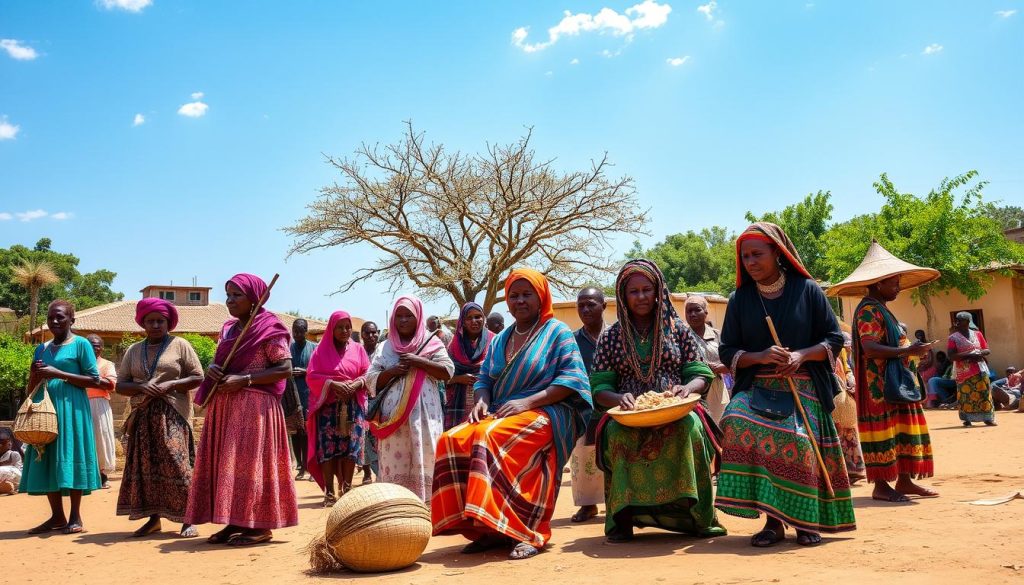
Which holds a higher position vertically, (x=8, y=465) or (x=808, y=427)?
(x=808, y=427)

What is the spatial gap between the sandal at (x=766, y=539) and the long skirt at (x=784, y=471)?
0.13 m

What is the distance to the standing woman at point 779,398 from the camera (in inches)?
206

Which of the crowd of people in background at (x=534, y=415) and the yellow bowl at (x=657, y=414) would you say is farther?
the crowd of people in background at (x=534, y=415)

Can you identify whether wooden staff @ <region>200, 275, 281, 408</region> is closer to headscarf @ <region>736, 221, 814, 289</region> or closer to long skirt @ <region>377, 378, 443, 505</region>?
long skirt @ <region>377, 378, 443, 505</region>

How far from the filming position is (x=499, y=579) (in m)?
4.80

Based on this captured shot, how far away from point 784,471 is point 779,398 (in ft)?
1.49

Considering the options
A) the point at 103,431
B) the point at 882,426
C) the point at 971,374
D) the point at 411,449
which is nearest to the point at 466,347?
the point at 411,449

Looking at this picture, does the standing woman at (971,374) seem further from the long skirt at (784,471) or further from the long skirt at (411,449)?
the long skirt at (784,471)

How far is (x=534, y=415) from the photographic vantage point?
227 inches

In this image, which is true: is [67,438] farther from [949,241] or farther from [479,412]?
[949,241]

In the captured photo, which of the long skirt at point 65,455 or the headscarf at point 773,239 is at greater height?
the headscarf at point 773,239

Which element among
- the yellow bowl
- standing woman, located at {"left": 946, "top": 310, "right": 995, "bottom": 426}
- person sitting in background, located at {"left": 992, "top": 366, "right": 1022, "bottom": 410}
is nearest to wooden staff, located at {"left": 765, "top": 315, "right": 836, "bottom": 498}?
the yellow bowl

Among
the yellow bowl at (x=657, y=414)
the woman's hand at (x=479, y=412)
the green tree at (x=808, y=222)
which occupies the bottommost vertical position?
Answer: the yellow bowl at (x=657, y=414)

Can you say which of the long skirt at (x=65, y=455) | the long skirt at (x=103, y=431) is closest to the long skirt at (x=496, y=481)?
the long skirt at (x=65, y=455)
